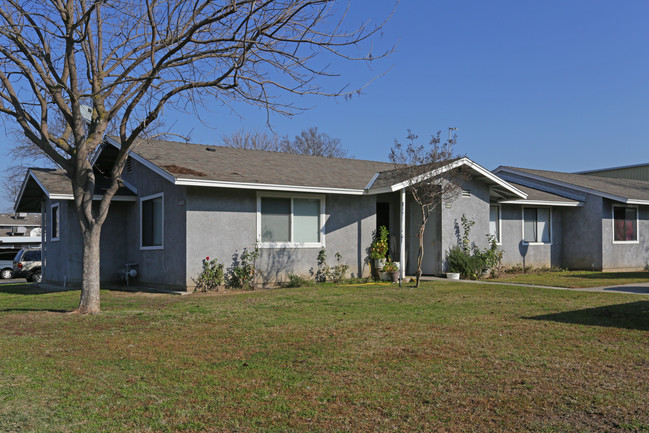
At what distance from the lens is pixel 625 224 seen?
74.2 feet

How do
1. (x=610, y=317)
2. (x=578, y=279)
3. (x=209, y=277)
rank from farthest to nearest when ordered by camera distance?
(x=578, y=279)
(x=209, y=277)
(x=610, y=317)

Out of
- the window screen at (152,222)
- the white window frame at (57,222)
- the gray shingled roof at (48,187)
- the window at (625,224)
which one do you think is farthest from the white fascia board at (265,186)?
the window at (625,224)

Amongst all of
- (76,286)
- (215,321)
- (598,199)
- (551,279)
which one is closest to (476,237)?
(551,279)

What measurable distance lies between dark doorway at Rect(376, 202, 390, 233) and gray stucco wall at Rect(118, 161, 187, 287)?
267 inches

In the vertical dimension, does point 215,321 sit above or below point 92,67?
below

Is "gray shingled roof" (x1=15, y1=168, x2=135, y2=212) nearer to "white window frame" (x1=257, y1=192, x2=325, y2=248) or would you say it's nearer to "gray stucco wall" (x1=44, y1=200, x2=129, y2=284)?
"gray stucco wall" (x1=44, y1=200, x2=129, y2=284)

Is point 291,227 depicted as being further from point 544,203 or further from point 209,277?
point 544,203

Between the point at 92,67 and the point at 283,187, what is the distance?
6.01m

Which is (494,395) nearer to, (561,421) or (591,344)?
(561,421)

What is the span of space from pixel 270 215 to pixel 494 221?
8.93m

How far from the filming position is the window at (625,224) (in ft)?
73.0

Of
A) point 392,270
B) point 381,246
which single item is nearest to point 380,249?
point 381,246

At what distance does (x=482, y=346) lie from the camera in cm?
716

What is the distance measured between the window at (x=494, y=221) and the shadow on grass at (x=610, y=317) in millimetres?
9681
